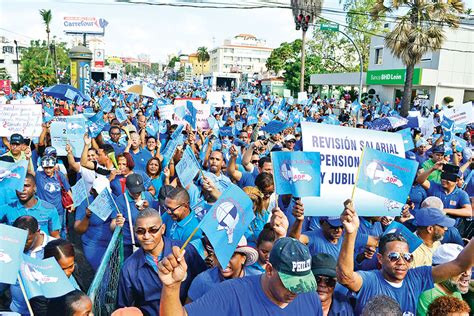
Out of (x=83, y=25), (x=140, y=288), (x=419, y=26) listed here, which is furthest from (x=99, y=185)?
(x=83, y=25)

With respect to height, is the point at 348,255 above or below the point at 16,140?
below

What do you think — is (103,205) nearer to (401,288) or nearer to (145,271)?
(145,271)

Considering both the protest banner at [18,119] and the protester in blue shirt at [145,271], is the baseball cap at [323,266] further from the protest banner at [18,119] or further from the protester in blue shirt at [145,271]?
the protest banner at [18,119]

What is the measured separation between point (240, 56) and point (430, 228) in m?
131

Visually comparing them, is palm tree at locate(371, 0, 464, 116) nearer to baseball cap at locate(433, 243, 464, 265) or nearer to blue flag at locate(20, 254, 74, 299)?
baseball cap at locate(433, 243, 464, 265)

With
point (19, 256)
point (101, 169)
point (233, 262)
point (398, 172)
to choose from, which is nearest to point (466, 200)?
point (398, 172)

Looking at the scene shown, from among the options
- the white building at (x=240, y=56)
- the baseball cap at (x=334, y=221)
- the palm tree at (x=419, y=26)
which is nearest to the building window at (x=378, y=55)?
the palm tree at (x=419, y=26)

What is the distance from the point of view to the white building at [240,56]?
427 ft

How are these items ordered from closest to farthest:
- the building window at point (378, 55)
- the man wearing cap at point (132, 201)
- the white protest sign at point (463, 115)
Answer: the man wearing cap at point (132, 201), the white protest sign at point (463, 115), the building window at point (378, 55)

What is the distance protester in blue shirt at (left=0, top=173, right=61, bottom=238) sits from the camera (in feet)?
14.9

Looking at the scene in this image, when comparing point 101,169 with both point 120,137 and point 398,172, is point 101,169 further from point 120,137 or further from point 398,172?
point 398,172

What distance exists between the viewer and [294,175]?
3.51m

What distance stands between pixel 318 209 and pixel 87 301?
6.17ft

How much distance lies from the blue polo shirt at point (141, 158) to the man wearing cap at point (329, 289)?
4.67 metres
